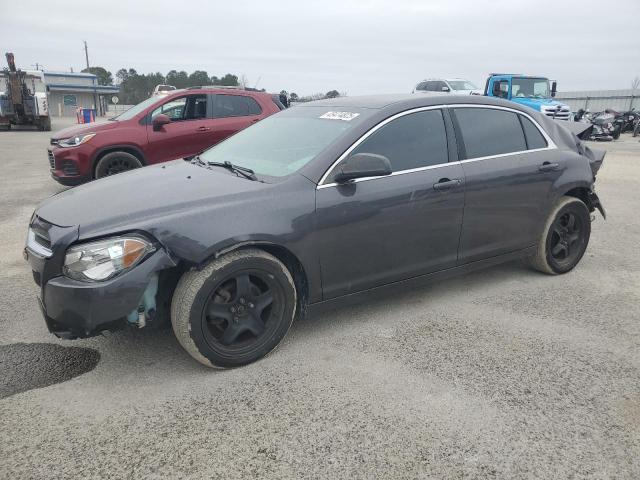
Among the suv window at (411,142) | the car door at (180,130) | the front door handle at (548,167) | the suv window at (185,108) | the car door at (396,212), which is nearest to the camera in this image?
the car door at (396,212)

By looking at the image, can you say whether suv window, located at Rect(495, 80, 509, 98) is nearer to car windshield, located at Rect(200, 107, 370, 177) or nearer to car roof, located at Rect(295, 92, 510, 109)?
car roof, located at Rect(295, 92, 510, 109)

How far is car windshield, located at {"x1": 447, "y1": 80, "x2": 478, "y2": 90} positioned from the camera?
20325 mm

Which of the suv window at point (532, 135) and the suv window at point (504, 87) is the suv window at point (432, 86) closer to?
the suv window at point (504, 87)

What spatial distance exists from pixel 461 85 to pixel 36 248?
20.3m

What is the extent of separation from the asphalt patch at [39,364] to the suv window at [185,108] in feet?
18.4

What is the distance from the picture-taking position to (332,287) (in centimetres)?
323

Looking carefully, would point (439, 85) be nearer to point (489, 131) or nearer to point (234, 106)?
point (234, 106)

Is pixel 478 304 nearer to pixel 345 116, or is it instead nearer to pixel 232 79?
pixel 345 116

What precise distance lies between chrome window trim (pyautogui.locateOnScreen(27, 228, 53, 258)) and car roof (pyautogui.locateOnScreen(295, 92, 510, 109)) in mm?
2251

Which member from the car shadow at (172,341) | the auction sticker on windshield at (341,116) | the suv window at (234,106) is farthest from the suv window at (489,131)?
the suv window at (234,106)

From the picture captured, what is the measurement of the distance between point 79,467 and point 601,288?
4.11 metres

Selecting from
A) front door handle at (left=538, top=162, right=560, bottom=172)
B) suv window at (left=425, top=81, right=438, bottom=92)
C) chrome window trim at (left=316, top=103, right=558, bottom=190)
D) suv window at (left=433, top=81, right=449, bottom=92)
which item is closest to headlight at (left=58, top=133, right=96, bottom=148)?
chrome window trim at (left=316, top=103, right=558, bottom=190)

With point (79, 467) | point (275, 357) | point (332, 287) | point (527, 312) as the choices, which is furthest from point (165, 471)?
point (527, 312)

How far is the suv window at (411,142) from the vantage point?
11.2ft
